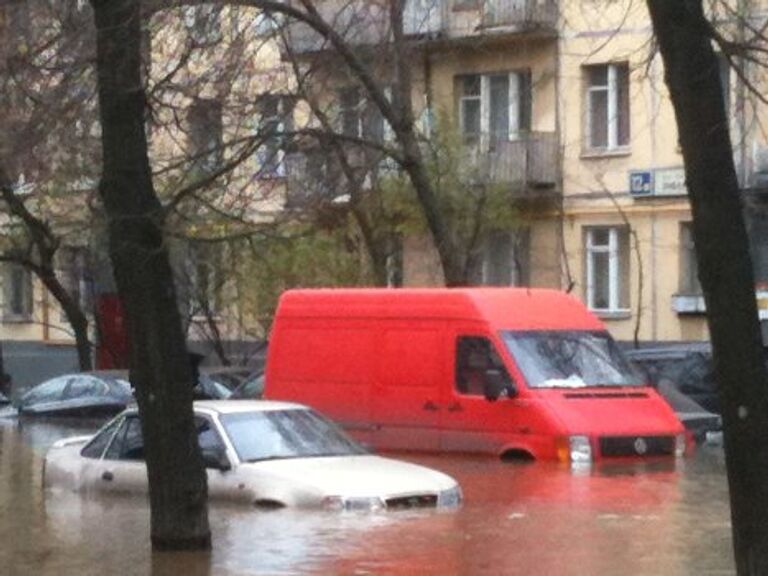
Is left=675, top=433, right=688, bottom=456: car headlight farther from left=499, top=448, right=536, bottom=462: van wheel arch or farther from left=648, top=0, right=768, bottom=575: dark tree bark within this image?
left=648, top=0, right=768, bottom=575: dark tree bark

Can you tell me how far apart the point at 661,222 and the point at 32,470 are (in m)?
17.2

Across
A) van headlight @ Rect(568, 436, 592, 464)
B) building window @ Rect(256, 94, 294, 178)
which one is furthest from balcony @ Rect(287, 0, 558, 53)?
van headlight @ Rect(568, 436, 592, 464)

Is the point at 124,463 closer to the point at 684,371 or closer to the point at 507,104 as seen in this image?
the point at 684,371

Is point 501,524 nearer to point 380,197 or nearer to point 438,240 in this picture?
point 438,240

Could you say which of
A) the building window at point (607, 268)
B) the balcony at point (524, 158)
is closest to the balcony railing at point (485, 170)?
the balcony at point (524, 158)

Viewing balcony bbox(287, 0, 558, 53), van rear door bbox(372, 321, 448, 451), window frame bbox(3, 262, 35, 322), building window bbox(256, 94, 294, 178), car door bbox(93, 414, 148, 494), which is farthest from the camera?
window frame bbox(3, 262, 35, 322)

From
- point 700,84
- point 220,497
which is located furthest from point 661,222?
point 700,84

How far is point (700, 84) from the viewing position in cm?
1068

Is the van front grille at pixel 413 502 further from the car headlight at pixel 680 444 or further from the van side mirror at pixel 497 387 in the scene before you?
the car headlight at pixel 680 444

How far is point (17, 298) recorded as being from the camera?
5712cm

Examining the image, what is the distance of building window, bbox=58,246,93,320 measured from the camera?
4684cm

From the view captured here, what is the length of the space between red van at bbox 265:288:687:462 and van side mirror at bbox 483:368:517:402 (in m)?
0.02

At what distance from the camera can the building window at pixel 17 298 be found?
56219mm

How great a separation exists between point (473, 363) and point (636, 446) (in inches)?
85.5
